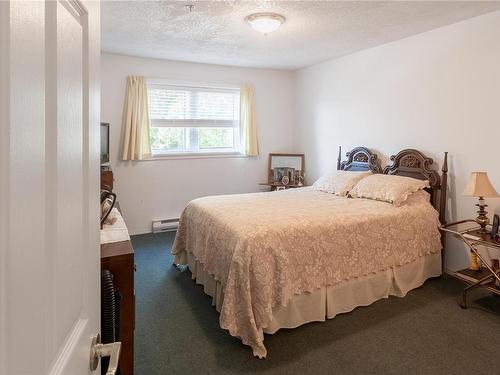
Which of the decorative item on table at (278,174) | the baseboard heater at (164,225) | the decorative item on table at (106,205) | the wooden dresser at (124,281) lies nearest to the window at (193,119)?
the decorative item on table at (278,174)

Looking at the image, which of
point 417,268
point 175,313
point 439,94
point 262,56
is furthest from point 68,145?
point 262,56

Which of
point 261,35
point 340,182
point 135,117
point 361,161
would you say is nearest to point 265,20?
point 261,35

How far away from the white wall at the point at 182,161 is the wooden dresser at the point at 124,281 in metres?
3.29

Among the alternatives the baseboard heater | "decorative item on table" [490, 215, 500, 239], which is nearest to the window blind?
the baseboard heater

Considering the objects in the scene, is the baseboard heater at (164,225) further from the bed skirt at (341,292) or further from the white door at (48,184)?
the white door at (48,184)

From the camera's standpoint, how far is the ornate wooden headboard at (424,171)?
3366 millimetres

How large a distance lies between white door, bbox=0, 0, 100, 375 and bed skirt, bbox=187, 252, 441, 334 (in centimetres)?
186

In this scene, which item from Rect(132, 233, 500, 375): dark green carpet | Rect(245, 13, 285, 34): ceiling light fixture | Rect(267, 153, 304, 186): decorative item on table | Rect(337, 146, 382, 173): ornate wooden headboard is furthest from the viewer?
Rect(267, 153, 304, 186): decorative item on table

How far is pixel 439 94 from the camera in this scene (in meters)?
3.42

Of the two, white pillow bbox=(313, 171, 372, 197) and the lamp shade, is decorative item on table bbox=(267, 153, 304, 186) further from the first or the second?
the lamp shade

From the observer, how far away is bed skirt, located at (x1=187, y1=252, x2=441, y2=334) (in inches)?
97.5

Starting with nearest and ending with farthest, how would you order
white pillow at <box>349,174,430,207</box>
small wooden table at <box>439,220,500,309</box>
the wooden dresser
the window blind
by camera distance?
1. the wooden dresser
2. small wooden table at <box>439,220,500,309</box>
3. white pillow at <box>349,174,430,207</box>
4. the window blind

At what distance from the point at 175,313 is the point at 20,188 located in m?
2.51

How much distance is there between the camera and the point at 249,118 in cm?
532
